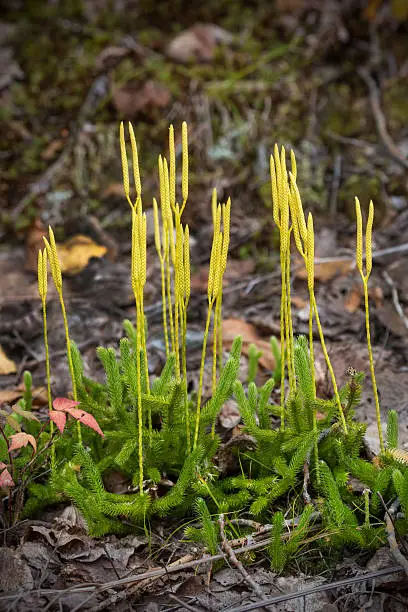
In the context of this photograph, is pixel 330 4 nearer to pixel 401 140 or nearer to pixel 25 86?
pixel 401 140

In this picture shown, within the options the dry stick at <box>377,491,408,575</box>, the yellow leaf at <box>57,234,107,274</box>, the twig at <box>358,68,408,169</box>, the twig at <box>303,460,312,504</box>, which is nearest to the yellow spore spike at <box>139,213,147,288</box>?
the twig at <box>303,460,312,504</box>

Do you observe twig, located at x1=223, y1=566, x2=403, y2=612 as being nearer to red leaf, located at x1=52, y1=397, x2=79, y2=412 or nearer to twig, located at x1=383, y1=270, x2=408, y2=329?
red leaf, located at x1=52, y1=397, x2=79, y2=412

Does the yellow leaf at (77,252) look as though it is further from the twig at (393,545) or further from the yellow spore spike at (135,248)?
the twig at (393,545)

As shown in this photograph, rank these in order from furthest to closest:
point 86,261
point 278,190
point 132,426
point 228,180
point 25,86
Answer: point 25,86, point 228,180, point 86,261, point 132,426, point 278,190

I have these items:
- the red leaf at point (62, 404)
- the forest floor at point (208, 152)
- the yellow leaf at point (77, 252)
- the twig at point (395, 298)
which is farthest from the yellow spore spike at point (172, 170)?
the yellow leaf at point (77, 252)

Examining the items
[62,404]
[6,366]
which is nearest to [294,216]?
[62,404]

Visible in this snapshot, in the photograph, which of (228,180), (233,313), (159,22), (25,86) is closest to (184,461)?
(233,313)

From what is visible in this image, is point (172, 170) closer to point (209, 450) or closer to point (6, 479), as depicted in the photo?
point (209, 450)
